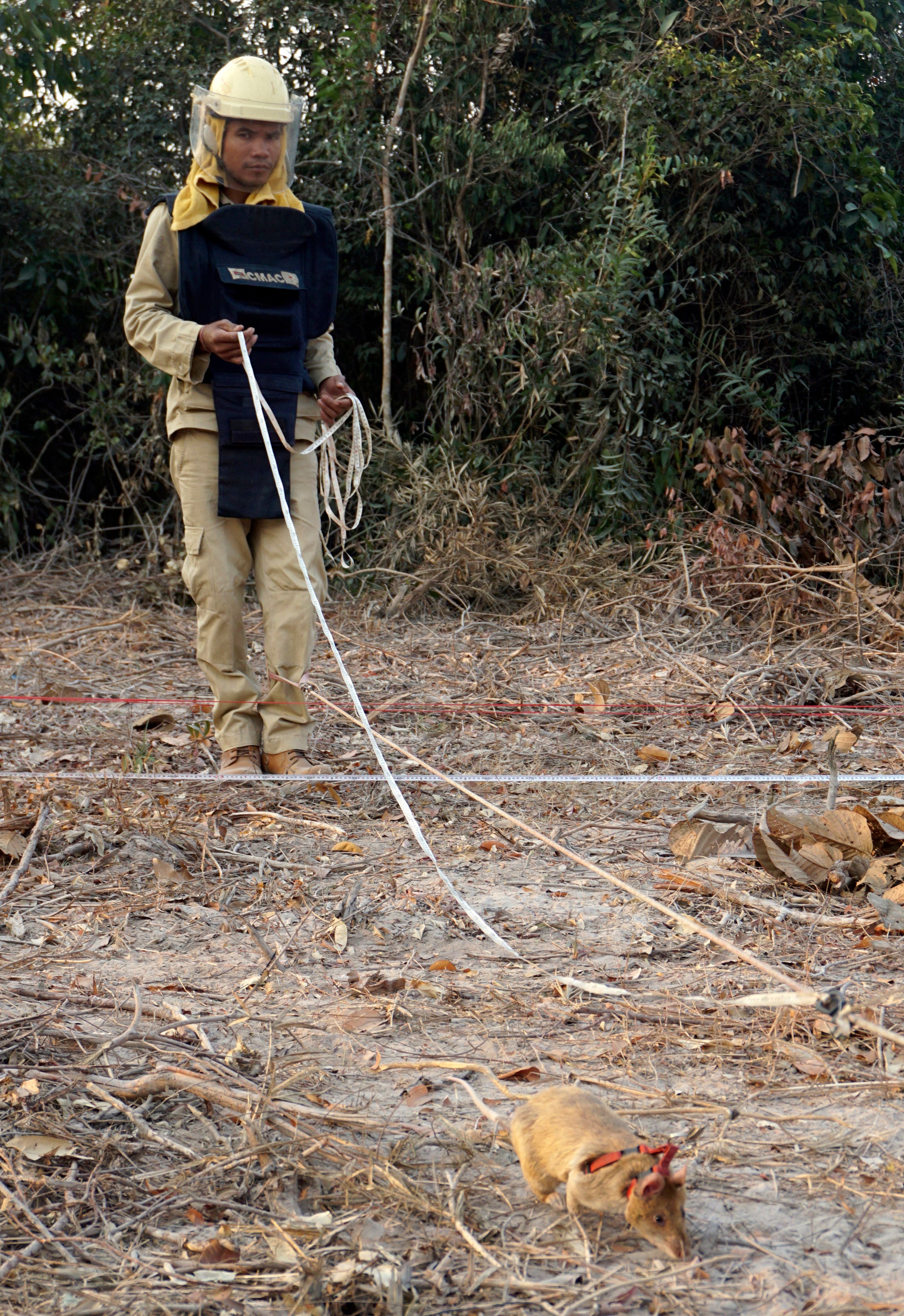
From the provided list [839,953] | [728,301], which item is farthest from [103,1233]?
[728,301]

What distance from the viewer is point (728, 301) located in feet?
23.0

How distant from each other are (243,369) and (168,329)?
0.23 meters

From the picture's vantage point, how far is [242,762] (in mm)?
3713

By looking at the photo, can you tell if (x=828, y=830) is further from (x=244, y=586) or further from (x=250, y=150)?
(x=250, y=150)

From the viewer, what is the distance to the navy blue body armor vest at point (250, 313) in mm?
3578

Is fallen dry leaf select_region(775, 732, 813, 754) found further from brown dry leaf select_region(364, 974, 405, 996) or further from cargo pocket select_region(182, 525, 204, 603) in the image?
brown dry leaf select_region(364, 974, 405, 996)

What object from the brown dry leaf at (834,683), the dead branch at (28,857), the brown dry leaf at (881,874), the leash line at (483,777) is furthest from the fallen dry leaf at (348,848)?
the brown dry leaf at (834,683)

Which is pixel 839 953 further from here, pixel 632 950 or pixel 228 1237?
pixel 228 1237

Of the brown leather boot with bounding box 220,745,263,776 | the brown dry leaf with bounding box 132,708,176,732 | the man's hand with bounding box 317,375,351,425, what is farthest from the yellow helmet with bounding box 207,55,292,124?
the brown dry leaf with bounding box 132,708,176,732

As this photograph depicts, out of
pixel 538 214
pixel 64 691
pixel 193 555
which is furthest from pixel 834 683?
pixel 538 214

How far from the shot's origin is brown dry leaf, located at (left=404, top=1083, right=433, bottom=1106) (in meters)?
1.85

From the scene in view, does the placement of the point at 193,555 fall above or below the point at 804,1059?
above

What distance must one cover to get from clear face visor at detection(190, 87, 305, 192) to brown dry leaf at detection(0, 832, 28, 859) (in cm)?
189

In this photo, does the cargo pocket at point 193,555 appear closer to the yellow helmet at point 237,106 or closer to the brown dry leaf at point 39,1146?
the yellow helmet at point 237,106
